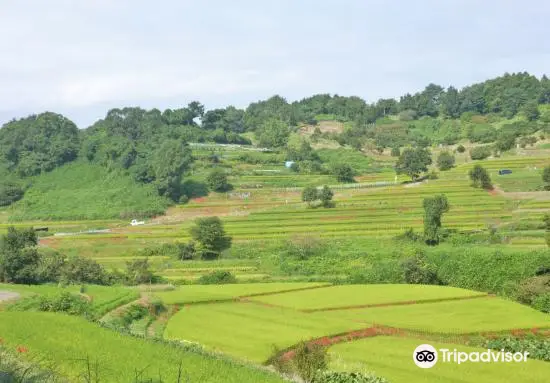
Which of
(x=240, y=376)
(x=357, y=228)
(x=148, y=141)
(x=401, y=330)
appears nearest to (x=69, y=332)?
(x=240, y=376)

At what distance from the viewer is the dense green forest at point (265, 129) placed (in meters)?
91.6

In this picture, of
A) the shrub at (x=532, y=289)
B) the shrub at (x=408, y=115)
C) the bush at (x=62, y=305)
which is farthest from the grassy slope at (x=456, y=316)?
the shrub at (x=408, y=115)

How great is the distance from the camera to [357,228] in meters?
61.3

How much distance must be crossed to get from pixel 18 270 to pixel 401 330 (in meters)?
26.4

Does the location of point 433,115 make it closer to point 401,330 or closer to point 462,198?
point 462,198

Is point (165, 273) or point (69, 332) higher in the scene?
point (69, 332)

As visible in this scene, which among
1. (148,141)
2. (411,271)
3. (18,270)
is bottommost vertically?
(411,271)

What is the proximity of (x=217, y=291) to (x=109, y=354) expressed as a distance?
2433 centimetres

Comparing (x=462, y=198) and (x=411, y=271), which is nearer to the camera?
(x=411, y=271)

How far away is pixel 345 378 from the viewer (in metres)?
17.0

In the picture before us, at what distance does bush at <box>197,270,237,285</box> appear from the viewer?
4784 cm

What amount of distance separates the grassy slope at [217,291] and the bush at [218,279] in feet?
8.30

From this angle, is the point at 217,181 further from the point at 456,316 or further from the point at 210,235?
the point at 456,316

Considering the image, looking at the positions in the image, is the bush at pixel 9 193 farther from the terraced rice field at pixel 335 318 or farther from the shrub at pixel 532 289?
the shrub at pixel 532 289
